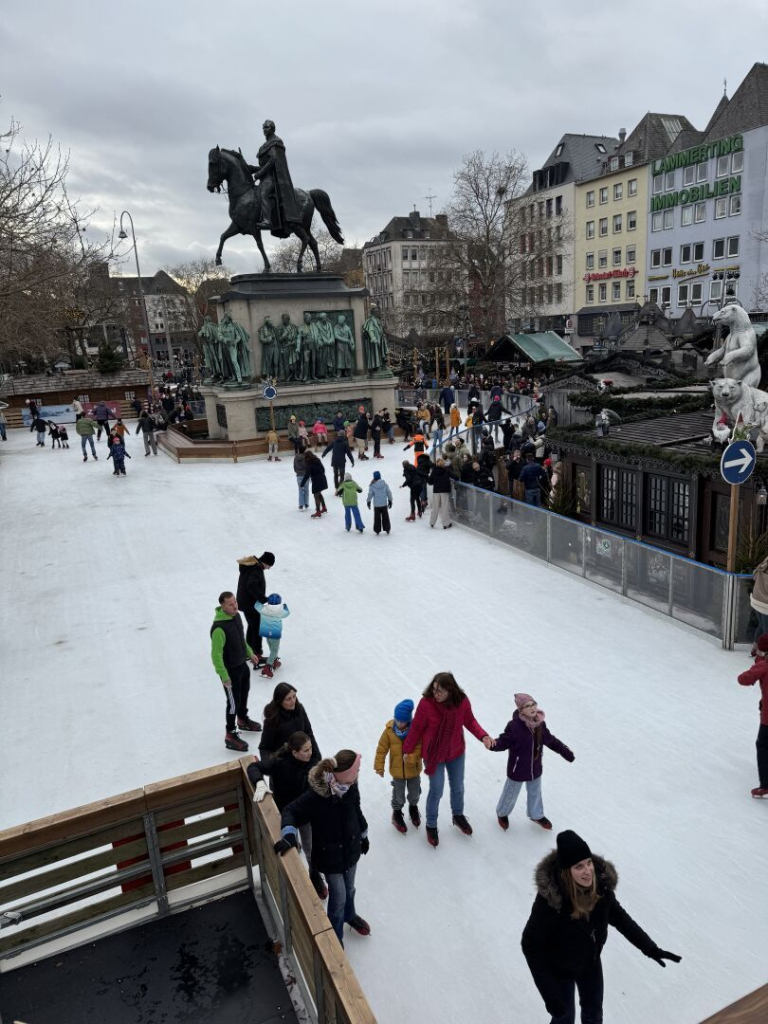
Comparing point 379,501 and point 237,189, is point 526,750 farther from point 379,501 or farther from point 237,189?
point 237,189

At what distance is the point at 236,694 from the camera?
7094 millimetres

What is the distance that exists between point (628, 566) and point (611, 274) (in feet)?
170

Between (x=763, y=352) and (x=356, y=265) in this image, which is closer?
(x=763, y=352)

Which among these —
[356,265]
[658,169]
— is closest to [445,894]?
[658,169]

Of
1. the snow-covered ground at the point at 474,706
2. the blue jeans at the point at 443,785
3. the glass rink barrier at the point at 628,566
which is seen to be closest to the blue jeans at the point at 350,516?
the snow-covered ground at the point at 474,706

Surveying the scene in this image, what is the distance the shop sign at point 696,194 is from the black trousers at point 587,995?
173ft

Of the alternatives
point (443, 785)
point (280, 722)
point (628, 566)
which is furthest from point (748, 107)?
point (280, 722)

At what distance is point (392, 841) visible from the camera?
5.73 meters

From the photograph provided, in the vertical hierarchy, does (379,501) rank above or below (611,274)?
below

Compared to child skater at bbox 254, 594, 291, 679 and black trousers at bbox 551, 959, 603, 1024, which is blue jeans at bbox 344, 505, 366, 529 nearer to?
child skater at bbox 254, 594, 291, 679

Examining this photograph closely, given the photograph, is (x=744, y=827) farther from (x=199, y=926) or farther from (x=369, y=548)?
(x=369, y=548)

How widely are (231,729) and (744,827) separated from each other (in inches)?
178

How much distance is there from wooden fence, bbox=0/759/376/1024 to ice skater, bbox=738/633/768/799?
3898mm

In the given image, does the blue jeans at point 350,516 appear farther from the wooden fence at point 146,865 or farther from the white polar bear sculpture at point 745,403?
the wooden fence at point 146,865
